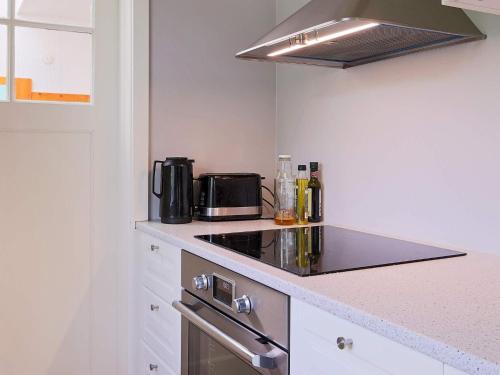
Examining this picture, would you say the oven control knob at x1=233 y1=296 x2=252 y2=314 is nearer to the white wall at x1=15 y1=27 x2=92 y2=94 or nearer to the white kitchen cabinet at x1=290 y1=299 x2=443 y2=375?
the white kitchen cabinet at x1=290 y1=299 x2=443 y2=375

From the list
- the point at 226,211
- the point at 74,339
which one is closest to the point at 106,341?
the point at 74,339

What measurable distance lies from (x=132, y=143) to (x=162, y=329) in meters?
0.73

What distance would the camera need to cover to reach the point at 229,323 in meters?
1.41

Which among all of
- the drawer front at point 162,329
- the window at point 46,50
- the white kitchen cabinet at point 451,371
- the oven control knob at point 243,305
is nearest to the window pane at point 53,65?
the window at point 46,50

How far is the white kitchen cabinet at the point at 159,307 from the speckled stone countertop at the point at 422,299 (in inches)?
Result: 12.7

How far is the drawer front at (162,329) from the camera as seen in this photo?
5.72ft

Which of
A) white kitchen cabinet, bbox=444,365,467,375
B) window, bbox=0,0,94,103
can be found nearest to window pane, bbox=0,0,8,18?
window, bbox=0,0,94,103

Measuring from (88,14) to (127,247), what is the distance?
3.12 feet

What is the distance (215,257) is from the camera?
4.82 ft

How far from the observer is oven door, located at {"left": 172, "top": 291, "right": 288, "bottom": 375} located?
121cm

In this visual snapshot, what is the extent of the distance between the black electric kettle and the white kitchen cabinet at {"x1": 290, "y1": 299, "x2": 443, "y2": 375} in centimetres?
93

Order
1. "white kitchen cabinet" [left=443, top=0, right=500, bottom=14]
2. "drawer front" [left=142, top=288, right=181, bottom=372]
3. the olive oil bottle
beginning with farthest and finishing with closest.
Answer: the olive oil bottle → "drawer front" [left=142, top=288, right=181, bottom=372] → "white kitchen cabinet" [left=443, top=0, right=500, bottom=14]

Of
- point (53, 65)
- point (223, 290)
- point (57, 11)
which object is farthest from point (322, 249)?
point (57, 11)

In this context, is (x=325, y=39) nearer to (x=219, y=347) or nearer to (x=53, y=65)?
(x=219, y=347)
